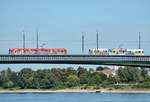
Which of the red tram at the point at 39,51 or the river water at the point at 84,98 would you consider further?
the river water at the point at 84,98

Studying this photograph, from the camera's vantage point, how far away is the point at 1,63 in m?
103

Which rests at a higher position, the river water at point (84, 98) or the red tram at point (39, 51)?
the red tram at point (39, 51)

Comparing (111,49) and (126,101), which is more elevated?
(111,49)

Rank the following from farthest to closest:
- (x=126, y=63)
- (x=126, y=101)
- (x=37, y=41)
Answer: (x=126, y=101) < (x=37, y=41) < (x=126, y=63)

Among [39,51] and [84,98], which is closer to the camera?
[39,51]

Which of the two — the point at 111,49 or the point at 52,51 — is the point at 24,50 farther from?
the point at 111,49

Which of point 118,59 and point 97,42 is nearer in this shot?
point 118,59

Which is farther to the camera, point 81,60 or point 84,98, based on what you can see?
point 84,98

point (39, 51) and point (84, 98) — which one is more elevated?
point (39, 51)

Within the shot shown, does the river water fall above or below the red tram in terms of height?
below

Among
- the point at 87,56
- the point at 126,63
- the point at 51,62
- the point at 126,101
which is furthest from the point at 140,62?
Answer: the point at 126,101

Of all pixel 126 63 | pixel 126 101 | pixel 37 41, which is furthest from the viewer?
pixel 126 101

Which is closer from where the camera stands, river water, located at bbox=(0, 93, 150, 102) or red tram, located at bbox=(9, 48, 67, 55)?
red tram, located at bbox=(9, 48, 67, 55)

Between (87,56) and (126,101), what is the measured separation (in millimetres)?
45625
